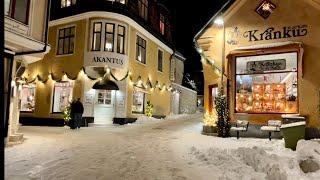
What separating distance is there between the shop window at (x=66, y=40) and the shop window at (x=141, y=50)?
4.78m

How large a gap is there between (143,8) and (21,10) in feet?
52.1

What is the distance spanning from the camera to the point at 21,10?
11.6 m

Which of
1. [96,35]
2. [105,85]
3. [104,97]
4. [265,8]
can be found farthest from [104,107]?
[265,8]

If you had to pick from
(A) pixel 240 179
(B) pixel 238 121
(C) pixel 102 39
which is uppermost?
(C) pixel 102 39

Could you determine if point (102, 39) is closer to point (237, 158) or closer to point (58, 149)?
point (58, 149)

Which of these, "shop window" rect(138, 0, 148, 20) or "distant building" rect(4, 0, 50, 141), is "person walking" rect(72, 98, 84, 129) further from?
"shop window" rect(138, 0, 148, 20)

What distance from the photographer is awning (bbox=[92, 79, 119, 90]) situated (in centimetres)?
2150

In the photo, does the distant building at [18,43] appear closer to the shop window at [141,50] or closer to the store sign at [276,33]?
the store sign at [276,33]

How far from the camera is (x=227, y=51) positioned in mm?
16703

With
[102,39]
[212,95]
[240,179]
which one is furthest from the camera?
[102,39]

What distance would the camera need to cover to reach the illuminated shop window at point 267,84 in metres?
15.2

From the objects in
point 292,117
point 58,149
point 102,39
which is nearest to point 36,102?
point 102,39

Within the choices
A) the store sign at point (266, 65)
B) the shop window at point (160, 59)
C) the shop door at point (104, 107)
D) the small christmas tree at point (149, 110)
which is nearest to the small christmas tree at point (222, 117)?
the store sign at point (266, 65)

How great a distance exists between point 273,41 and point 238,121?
4102 millimetres
